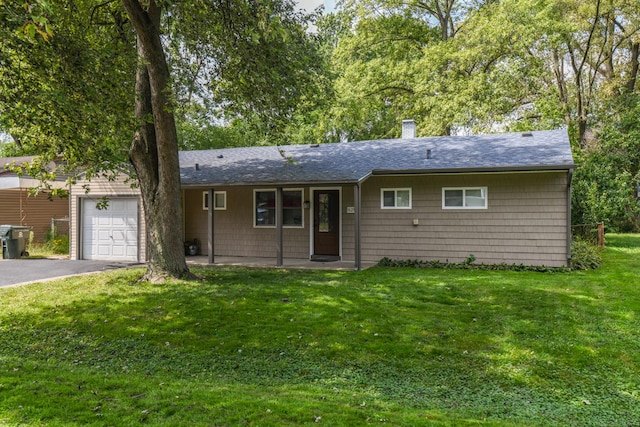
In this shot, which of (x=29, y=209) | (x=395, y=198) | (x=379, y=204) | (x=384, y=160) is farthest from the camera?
(x=29, y=209)

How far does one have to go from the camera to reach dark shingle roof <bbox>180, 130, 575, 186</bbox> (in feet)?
33.5

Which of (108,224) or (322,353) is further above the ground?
(108,224)

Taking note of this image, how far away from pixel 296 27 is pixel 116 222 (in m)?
8.64

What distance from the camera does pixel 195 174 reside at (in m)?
12.7

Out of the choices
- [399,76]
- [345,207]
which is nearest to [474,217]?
[345,207]

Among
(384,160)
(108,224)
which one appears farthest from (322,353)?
(108,224)

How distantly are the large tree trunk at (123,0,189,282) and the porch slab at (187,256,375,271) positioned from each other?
2842 millimetres

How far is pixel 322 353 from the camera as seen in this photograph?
507cm

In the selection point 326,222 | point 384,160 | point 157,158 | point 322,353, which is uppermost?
point 384,160

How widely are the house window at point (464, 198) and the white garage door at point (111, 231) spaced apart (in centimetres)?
878

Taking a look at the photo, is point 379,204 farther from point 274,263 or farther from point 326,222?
point 274,263

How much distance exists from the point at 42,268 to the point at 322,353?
30.3 feet

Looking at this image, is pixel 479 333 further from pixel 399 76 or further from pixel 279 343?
pixel 399 76

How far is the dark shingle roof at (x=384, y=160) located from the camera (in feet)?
33.5
